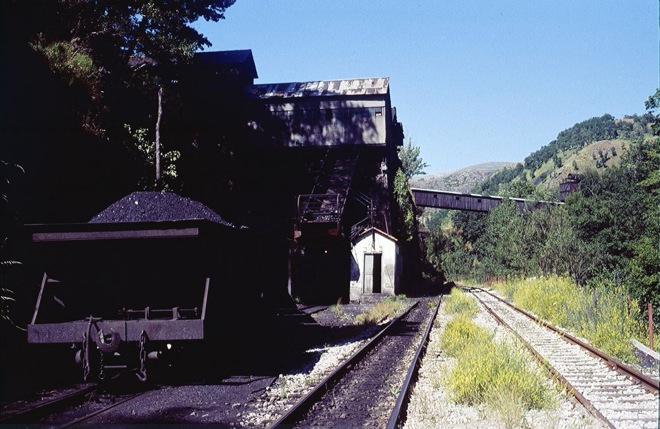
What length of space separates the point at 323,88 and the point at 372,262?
34.2 ft

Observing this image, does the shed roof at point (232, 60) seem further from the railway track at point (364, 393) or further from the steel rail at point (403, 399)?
the steel rail at point (403, 399)

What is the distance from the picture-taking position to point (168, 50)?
21266mm

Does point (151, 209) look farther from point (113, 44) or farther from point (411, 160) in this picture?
point (411, 160)

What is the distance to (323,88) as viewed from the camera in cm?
2980

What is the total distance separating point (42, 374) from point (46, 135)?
574cm

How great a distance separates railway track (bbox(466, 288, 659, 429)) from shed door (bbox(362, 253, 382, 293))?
1615cm

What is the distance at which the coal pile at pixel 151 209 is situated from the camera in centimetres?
829

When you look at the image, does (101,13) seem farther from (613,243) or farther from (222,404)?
(613,243)

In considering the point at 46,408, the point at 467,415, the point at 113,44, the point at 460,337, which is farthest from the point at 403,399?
the point at 113,44

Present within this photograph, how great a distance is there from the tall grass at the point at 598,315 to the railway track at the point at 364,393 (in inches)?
134

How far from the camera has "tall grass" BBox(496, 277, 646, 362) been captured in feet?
30.6

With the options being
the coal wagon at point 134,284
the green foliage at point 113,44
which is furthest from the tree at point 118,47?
the coal wagon at point 134,284

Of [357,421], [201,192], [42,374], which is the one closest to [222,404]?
[357,421]

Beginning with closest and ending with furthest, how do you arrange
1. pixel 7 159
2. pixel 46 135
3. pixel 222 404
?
pixel 222 404 < pixel 7 159 < pixel 46 135
